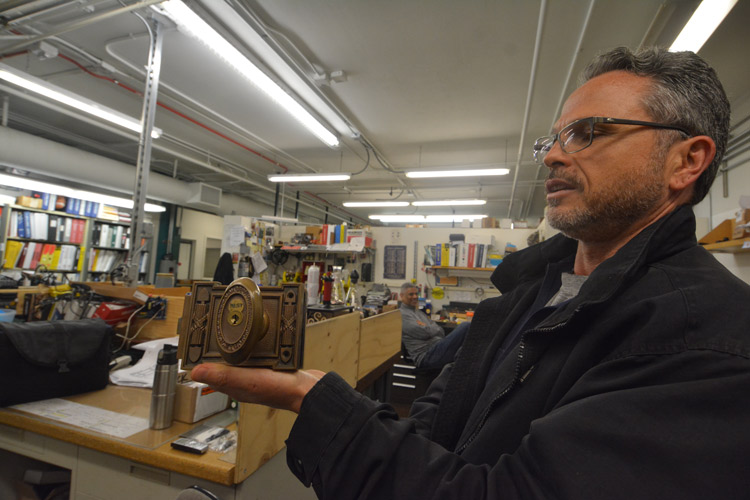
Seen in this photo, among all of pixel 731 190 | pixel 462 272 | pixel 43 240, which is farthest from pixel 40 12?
pixel 731 190

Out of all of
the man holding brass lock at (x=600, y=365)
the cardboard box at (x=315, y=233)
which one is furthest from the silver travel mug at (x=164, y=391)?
the cardboard box at (x=315, y=233)

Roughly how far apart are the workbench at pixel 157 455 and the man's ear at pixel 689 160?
109 centimetres

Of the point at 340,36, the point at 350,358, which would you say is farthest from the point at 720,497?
the point at 340,36

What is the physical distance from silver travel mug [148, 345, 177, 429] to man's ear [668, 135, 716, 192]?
153 centimetres

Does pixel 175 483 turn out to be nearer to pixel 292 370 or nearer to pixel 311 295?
pixel 292 370

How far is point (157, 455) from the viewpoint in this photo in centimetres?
103

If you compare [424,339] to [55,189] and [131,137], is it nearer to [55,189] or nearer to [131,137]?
[131,137]

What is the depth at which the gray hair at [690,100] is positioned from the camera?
74 cm

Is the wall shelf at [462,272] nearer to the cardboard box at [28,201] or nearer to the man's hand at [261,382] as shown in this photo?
the man's hand at [261,382]

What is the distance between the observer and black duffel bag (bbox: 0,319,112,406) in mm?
1243

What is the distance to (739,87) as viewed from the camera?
347 cm

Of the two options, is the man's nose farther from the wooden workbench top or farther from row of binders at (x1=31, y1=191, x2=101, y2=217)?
row of binders at (x1=31, y1=191, x2=101, y2=217)

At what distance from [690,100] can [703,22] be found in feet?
6.83

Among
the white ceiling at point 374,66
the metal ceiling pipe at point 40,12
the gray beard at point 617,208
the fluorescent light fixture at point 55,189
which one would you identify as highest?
the white ceiling at point 374,66
